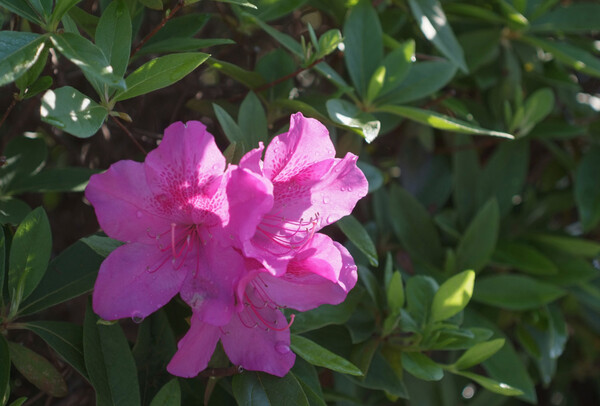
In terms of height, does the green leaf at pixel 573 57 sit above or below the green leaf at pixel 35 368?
above

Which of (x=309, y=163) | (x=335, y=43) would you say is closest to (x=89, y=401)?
(x=309, y=163)

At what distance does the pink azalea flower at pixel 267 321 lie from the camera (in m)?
0.82

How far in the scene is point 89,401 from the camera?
108cm

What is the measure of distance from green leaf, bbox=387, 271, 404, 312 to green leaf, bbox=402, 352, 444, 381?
0.08 metres

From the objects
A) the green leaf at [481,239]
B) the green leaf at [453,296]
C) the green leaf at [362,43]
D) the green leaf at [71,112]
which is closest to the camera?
the green leaf at [71,112]

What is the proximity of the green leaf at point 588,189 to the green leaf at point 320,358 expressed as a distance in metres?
0.88

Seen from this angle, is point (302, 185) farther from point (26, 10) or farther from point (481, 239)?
point (481, 239)

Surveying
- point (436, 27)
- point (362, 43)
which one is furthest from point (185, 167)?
point (436, 27)

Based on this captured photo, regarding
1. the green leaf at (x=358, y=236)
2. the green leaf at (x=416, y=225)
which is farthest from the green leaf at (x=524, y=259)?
the green leaf at (x=358, y=236)

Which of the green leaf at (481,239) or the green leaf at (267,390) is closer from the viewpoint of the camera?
the green leaf at (267,390)

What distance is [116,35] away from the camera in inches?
34.5

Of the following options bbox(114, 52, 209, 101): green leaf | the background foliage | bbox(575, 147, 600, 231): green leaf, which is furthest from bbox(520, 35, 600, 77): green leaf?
bbox(114, 52, 209, 101): green leaf

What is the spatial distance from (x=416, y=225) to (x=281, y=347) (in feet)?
2.23

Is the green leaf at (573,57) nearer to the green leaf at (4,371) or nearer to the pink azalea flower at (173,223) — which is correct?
the pink azalea flower at (173,223)
